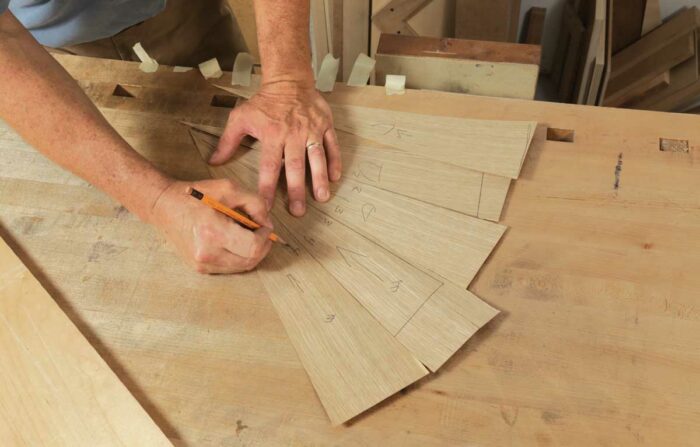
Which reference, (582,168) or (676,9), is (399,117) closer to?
(582,168)

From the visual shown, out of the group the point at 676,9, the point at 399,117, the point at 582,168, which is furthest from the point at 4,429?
the point at 676,9

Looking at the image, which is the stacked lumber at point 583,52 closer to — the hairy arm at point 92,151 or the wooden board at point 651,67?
the wooden board at point 651,67

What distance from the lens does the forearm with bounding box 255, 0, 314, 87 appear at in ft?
5.45

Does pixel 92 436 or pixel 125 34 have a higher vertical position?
pixel 125 34

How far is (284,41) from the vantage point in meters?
1.71

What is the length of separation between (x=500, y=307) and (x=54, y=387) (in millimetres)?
889

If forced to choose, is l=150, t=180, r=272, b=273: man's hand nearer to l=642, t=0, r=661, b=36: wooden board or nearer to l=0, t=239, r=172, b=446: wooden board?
l=0, t=239, r=172, b=446: wooden board

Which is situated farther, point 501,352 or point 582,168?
point 582,168

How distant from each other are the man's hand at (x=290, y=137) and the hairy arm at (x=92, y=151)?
0.47 ft

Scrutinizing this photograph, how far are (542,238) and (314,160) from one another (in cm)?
55

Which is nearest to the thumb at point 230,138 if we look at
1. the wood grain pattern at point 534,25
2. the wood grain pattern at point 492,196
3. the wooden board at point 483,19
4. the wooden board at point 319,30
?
the wood grain pattern at point 492,196

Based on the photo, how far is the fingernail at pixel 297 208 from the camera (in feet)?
4.82

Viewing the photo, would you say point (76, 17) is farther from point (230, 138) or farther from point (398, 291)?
point (398, 291)

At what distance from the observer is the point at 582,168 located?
1.50 meters
